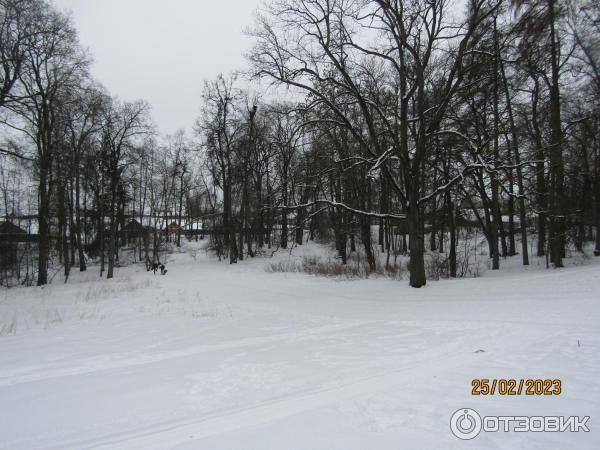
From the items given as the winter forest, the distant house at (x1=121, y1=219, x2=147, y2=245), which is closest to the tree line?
the winter forest

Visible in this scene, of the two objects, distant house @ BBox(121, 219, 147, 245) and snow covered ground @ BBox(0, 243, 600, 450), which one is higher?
distant house @ BBox(121, 219, 147, 245)

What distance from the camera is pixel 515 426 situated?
2.74 m

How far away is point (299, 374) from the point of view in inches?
168

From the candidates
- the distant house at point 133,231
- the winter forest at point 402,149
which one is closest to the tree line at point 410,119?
the winter forest at point 402,149

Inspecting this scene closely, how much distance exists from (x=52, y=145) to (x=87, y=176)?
4.84m

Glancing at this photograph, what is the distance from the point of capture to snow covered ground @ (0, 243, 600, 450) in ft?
9.37

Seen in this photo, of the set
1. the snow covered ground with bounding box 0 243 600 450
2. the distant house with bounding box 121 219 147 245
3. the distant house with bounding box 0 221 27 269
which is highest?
the distant house with bounding box 121 219 147 245

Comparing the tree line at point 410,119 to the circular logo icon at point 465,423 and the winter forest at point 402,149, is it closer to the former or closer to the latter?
the winter forest at point 402,149

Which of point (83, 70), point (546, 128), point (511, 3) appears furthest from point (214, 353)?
point (546, 128)

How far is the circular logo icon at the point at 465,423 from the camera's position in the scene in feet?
8.74
